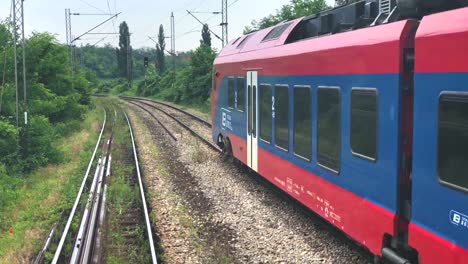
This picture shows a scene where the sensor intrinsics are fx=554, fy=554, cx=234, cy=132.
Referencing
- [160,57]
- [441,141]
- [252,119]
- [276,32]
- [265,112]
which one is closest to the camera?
[441,141]

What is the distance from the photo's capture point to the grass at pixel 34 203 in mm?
8789

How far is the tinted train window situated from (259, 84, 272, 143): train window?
549cm

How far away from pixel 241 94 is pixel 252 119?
112 cm

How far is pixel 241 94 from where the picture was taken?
12.6m

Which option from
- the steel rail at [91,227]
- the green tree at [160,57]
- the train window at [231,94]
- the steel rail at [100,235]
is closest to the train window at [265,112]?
the train window at [231,94]

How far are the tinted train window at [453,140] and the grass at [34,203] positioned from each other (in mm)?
6039

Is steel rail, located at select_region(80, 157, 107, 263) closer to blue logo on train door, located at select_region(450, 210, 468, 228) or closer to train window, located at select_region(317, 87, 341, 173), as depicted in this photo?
train window, located at select_region(317, 87, 341, 173)

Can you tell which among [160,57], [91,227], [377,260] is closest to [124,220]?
[91,227]

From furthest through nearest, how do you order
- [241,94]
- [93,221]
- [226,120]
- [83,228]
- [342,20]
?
[226,120] < [241,94] < [93,221] < [83,228] < [342,20]

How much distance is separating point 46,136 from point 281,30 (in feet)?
31.0

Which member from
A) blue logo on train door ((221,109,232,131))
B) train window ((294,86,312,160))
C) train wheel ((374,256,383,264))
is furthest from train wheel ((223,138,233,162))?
train wheel ((374,256,383,264))

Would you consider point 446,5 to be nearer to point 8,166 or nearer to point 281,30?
point 281,30

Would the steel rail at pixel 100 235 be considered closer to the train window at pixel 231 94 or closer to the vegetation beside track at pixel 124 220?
the vegetation beside track at pixel 124 220

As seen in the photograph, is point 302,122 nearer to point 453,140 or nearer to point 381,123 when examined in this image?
point 381,123
